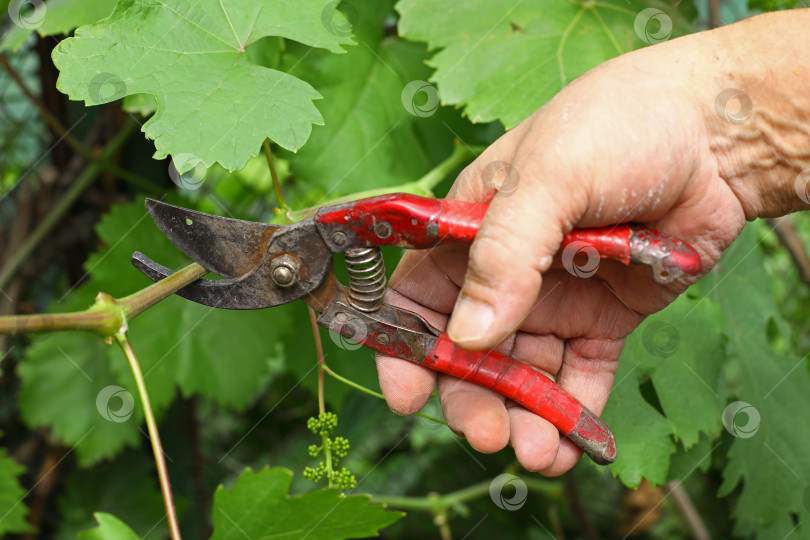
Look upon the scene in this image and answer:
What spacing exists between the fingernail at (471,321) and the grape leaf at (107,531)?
2.13 feet

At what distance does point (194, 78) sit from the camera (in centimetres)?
131

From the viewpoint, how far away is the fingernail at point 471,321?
3.46 feet

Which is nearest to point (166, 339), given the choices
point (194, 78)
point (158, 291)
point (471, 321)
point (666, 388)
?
point (158, 291)

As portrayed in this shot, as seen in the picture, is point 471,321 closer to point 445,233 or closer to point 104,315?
point 445,233

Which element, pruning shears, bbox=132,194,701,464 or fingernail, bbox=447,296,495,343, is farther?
pruning shears, bbox=132,194,701,464

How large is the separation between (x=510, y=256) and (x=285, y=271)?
422mm

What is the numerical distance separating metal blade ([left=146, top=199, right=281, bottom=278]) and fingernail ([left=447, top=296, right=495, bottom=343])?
1.27 feet

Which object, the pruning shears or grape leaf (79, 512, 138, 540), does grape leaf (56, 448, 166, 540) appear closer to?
grape leaf (79, 512, 138, 540)

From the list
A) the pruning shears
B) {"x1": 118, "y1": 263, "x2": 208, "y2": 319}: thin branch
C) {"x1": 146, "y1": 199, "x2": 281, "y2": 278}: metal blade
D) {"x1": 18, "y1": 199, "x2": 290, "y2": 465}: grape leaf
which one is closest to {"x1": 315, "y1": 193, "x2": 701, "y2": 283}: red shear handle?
the pruning shears

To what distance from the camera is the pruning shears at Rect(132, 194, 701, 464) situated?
3.80 feet

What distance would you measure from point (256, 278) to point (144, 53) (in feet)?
1.58

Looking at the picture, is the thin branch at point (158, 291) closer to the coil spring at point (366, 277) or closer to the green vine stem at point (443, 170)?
the coil spring at point (366, 277)

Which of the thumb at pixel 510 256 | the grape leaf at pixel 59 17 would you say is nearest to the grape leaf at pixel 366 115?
the grape leaf at pixel 59 17

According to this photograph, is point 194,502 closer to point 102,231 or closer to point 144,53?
point 102,231
